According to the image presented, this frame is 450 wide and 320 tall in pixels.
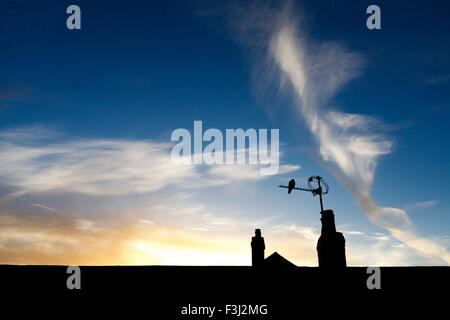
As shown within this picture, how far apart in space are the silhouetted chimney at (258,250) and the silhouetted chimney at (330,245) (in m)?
2.62

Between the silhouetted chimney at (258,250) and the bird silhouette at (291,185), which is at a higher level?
the bird silhouette at (291,185)

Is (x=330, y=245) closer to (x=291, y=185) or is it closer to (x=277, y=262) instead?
(x=291, y=185)

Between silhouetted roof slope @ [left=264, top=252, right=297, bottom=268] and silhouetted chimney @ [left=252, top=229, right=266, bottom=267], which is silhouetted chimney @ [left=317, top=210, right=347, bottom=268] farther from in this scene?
silhouetted roof slope @ [left=264, top=252, right=297, bottom=268]

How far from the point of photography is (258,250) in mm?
14984

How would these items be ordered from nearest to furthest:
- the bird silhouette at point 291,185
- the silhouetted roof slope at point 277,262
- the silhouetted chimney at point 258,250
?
the silhouetted chimney at point 258,250 → the bird silhouette at point 291,185 → the silhouetted roof slope at point 277,262

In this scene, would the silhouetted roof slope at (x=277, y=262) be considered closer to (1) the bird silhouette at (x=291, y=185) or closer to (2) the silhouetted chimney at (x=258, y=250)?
(2) the silhouetted chimney at (x=258, y=250)

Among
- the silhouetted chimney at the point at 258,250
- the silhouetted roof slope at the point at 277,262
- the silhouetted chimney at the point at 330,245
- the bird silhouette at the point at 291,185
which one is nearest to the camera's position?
the silhouetted chimney at the point at 330,245

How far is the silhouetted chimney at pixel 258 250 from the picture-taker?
14.8 metres

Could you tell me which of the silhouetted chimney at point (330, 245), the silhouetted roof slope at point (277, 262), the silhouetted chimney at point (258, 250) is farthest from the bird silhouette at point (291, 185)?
the silhouetted roof slope at point (277, 262)

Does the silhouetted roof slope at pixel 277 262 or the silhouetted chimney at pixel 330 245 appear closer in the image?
the silhouetted chimney at pixel 330 245

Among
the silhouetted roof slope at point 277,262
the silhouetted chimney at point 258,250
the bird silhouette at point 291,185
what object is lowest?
the silhouetted roof slope at point 277,262
